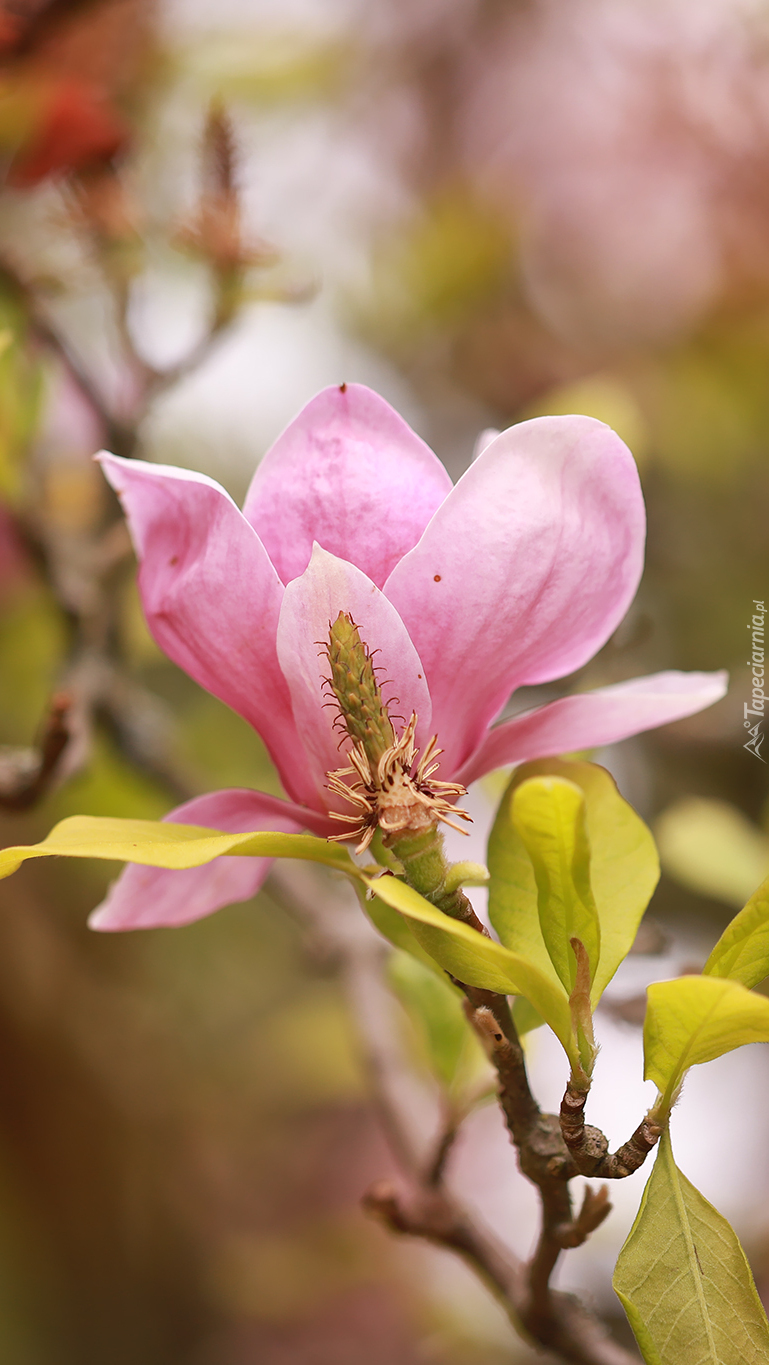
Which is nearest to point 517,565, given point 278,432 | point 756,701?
point 756,701

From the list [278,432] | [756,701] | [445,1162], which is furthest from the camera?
[278,432]

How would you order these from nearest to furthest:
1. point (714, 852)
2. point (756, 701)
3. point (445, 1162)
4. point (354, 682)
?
1. point (354, 682)
2. point (445, 1162)
3. point (714, 852)
4. point (756, 701)

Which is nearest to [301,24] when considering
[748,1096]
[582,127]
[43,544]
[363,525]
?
[582,127]

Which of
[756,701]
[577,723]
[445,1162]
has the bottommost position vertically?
[445,1162]

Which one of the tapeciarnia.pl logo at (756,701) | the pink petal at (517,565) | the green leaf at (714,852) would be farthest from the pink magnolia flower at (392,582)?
the tapeciarnia.pl logo at (756,701)

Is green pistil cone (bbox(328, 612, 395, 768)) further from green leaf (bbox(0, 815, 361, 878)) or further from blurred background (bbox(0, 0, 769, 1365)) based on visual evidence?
blurred background (bbox(0, 0, 769, 1365))

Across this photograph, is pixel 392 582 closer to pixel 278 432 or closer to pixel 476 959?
pixel 476 959

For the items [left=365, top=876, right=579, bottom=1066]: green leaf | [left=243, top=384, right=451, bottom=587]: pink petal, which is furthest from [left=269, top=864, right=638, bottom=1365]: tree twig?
[left=243, top=384, right=451, bottom=587]: pink petal
